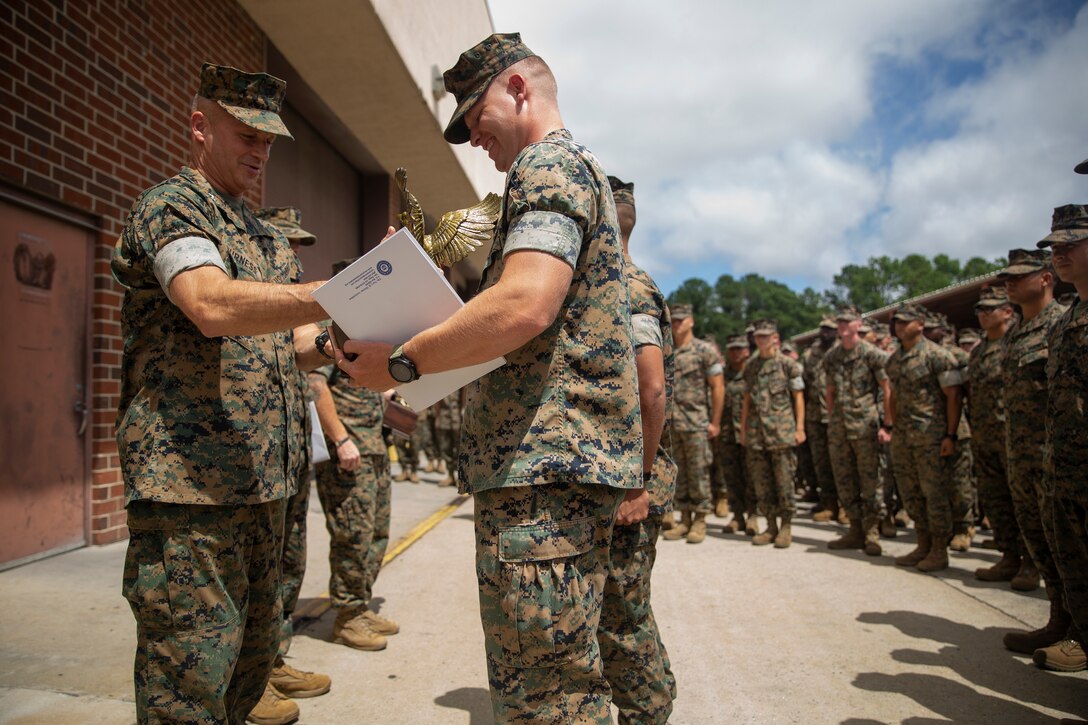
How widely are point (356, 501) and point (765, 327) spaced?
5.67 meters

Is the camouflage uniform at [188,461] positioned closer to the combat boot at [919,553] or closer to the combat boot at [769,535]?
the combat boot at [919,553]

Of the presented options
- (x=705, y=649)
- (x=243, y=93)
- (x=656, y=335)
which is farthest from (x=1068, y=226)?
(x=243, y=93)

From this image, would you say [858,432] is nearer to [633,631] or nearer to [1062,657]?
[1062,657]

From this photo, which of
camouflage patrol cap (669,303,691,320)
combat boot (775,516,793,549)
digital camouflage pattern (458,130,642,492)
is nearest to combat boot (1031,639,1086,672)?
combat boot (775,516,793,549)

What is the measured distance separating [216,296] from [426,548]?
5259mm

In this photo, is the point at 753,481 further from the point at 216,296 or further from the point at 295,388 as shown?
the point at 216,296

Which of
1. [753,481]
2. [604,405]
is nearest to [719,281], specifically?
[753,481]

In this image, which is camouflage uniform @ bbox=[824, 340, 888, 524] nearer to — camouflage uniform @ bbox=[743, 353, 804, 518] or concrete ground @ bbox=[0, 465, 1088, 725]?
camouflage uniform @ bbox=[743, 353, 804, 518]

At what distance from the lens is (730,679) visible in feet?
12.3

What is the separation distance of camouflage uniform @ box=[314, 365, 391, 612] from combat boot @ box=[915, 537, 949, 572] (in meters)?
4.65

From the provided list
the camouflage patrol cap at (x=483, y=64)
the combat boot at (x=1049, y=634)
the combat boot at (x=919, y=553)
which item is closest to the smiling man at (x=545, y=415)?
the camouflage patrol cap at (x=483, y=64)

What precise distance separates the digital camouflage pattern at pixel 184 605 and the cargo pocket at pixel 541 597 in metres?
0.91

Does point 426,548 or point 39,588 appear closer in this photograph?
point 39,588

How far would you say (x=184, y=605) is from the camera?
2.03 meters
